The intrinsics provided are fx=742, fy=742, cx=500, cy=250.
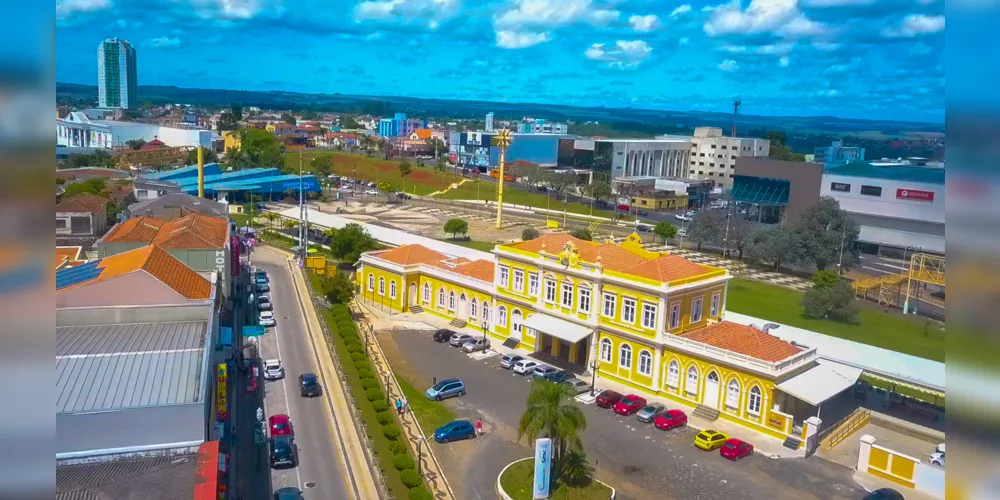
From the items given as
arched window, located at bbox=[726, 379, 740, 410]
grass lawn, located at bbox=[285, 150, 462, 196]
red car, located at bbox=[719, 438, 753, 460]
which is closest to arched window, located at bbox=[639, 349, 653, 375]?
arched window, located at bbox=[726, 379, 740, 410]

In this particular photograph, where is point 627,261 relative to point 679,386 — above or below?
above

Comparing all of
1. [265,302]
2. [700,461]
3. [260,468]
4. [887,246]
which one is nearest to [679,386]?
[700,461]

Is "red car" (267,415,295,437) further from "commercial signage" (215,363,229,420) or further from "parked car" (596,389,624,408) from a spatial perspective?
"parked car" (596,389,624,408)

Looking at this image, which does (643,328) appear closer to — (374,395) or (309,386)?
(374,395)

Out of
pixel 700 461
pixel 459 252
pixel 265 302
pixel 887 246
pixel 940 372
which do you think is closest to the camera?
pixel 700 461

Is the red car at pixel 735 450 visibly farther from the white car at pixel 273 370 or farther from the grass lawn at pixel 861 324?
the white car at pixel 273 370

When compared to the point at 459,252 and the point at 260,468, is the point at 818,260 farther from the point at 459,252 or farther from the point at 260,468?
the point at 260,468
